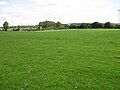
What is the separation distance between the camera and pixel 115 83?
35.3ft

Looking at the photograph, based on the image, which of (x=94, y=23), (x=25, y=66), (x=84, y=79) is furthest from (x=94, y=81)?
(x=94, y=23)

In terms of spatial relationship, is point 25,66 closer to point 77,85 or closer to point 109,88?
point 77,85

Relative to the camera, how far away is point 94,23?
187875mm

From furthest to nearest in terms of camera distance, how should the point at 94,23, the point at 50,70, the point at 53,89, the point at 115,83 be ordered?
the point at 94,23 → the point at 50,70 → the point at 115,83 → the point at 53,89

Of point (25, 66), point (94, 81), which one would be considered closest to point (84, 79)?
point (94, 81)

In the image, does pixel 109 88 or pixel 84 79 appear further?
pixel 84 79

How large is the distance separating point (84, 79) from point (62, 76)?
1.26 m

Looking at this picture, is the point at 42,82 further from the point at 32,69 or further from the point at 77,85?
the point at 32,69

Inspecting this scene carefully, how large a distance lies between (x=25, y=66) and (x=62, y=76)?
153 inches

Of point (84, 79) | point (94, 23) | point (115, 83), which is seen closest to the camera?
point (115, 83)

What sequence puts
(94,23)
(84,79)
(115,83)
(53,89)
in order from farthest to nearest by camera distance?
1. (94,23)
2. (84,79)
3. (115,83)
4. (53,89)

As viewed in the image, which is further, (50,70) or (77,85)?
(50,70)

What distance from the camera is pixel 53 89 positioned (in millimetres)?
10000

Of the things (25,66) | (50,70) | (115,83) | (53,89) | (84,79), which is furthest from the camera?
(25,66)
